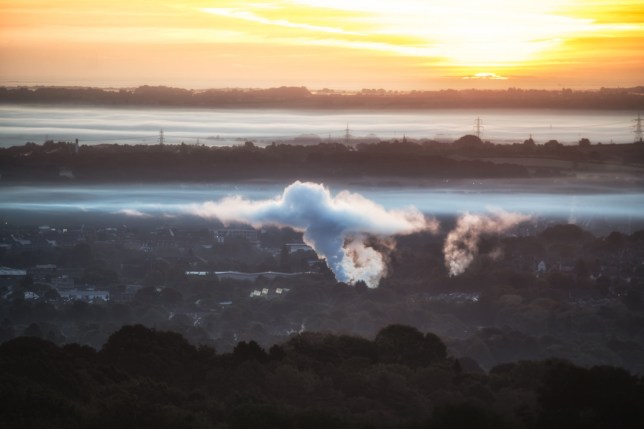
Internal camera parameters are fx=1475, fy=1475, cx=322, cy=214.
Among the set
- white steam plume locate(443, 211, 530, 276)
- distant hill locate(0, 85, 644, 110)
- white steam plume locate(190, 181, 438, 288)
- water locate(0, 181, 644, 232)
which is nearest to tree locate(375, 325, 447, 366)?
white steam plume locate(190, 181, 438, 288)

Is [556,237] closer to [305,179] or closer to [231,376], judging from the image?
[305,179]

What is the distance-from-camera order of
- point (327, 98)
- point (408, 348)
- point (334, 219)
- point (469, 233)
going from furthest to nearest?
point (327, 98) < point (334, 219) < point (469, 233) < point (408, 348)

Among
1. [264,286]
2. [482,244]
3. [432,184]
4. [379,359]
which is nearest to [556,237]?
[482,244]

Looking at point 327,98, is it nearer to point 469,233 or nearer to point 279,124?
point 279,124

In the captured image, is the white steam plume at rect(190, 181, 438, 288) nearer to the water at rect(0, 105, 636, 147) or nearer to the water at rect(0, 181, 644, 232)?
the water at rect(0, 181, 644, 232)

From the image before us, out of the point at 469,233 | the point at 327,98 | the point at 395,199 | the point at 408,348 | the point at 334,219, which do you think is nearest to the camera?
the point at 408,348

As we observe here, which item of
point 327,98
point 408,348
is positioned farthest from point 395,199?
point 408,348
